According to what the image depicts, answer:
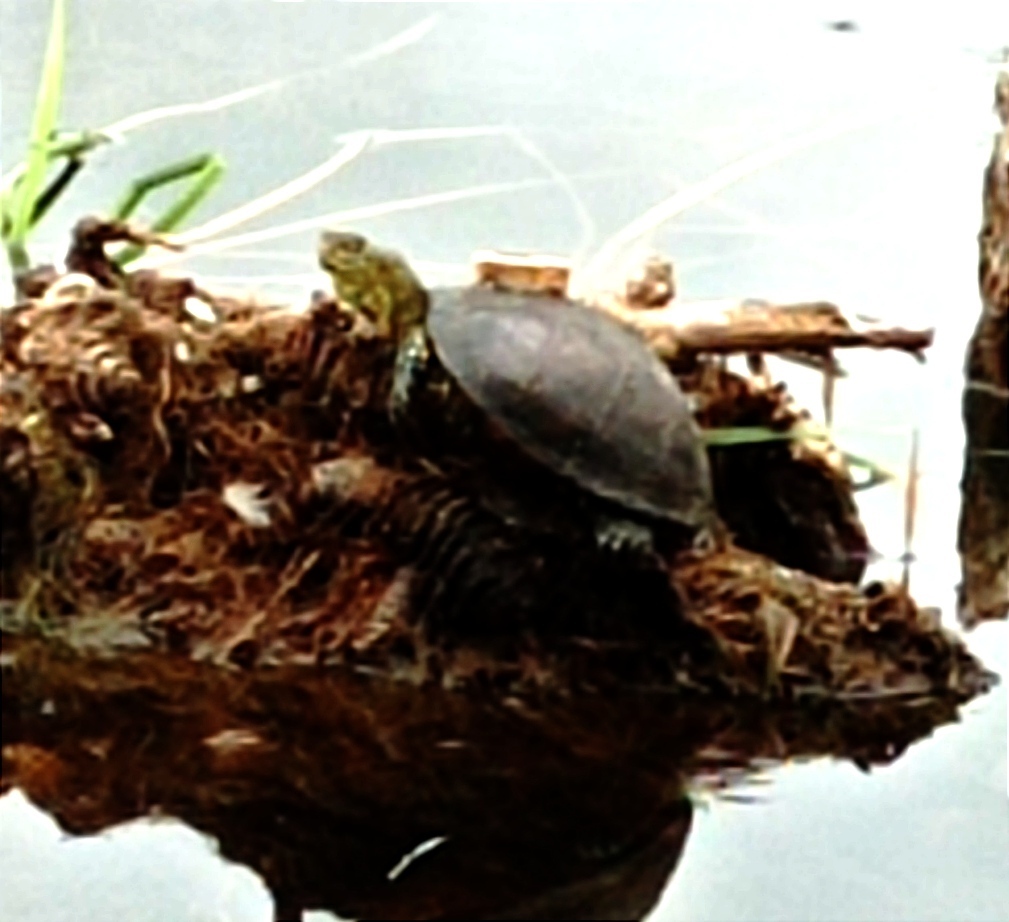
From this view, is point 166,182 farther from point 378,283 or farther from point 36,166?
point 378,283

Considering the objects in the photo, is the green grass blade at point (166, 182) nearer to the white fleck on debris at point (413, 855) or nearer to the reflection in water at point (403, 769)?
the reflection in water at point (403, 769)

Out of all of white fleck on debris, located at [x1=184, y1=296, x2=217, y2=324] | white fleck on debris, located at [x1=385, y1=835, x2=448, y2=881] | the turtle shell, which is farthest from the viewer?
white fleck on debris, located at [x1=184, y1=296, x2=217, y2=324]

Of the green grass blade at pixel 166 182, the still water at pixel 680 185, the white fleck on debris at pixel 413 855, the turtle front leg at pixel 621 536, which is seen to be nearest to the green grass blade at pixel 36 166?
the green grass blade at pixel 166 182

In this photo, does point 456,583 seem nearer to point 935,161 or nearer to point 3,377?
point 3,377

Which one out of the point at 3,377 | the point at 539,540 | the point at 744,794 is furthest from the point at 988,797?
the point at 3,377

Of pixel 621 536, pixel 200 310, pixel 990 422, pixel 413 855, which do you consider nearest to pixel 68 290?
pixel 200 310

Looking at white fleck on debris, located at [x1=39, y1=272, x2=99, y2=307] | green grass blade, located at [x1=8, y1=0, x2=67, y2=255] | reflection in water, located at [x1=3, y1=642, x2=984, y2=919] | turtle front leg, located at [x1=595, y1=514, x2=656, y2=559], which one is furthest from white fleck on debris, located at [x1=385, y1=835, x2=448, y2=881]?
green grass blade, located at [x1=8, y1=0, x2=67, y2=255]

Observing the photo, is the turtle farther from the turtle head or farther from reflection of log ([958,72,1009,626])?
reflection of log ([958,72,1009,626])
